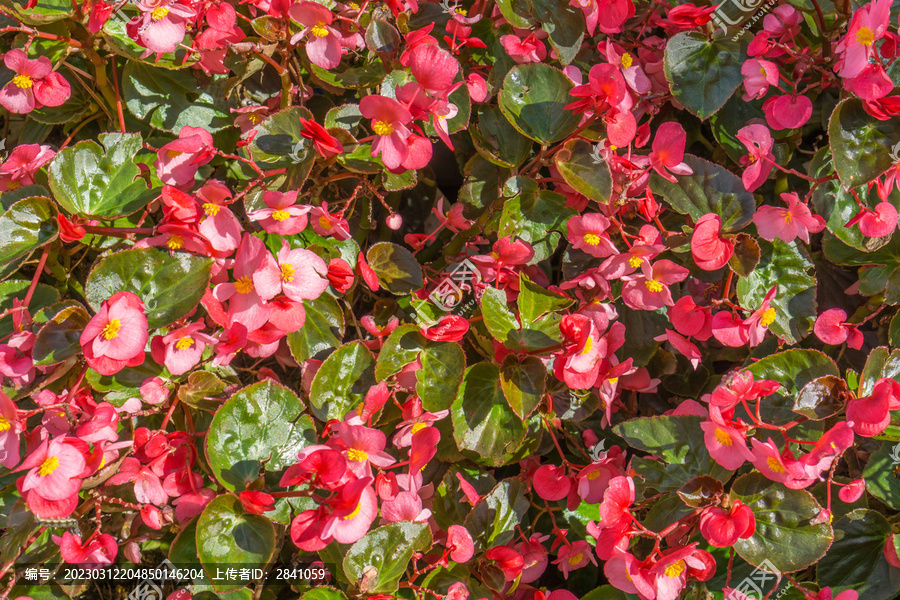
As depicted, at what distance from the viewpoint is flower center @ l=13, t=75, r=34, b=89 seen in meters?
0.94

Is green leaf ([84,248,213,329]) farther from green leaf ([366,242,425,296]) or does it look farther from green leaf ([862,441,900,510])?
green leaf ([862,441,900,510])

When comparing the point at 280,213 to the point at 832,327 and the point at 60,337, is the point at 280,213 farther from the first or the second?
the point at 832,327

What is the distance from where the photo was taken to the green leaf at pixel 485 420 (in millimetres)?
932

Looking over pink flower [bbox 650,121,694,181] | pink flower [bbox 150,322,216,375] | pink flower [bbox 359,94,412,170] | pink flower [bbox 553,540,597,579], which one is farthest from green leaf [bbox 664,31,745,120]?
pink flower [bbox 150,322,216,375]

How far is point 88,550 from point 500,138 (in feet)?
2.91

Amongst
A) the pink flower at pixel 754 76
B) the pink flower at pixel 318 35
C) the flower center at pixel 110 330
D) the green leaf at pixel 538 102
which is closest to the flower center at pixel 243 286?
the flower center at pixel 110 330

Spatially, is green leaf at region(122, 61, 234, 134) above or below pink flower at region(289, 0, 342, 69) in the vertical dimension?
below

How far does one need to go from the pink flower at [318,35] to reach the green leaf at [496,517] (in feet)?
2.36

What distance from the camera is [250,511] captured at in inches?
30.8

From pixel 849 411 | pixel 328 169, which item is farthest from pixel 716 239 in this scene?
pixel 328 169

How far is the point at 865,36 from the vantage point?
852mm

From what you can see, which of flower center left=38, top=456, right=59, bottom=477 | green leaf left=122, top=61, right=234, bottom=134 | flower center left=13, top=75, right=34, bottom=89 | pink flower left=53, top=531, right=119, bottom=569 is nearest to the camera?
flower center left=38, top=456, right=59, bottom=477

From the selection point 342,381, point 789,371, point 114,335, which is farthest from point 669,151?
point 114,335

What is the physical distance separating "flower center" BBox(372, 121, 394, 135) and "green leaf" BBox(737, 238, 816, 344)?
61 cm
